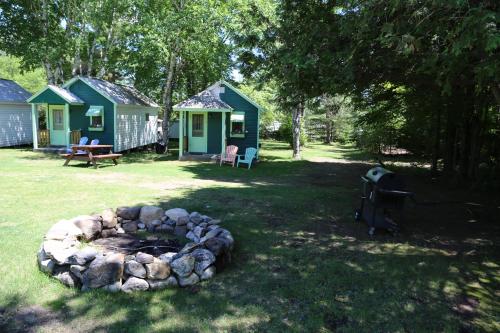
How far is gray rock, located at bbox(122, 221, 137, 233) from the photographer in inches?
238

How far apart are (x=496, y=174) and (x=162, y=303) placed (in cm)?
1063

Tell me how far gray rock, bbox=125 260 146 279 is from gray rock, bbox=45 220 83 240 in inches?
50.3

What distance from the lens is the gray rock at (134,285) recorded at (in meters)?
3.98

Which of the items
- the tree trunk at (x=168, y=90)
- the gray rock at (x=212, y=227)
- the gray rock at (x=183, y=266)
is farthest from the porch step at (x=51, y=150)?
the gray rock at (x=183, y=266)

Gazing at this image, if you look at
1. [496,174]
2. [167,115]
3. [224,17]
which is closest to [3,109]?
[167,115]

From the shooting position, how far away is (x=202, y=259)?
4355mm

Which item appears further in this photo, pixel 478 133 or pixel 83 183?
pixel 478 133

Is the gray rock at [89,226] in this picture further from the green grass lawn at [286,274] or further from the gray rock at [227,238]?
the gray rock at [227,238]

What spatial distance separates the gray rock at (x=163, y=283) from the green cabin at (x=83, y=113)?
15.0 metres

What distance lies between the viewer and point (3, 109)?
19688mm

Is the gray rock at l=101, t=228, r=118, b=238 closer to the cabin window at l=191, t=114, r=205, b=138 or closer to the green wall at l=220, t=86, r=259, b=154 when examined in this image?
the green wall at l=220, t=86, r=259, b=154

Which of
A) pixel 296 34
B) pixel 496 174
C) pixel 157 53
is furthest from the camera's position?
pixel 157 53

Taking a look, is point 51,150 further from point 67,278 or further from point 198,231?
point 67,278

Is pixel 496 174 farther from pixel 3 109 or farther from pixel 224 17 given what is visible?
pixel 3 109
